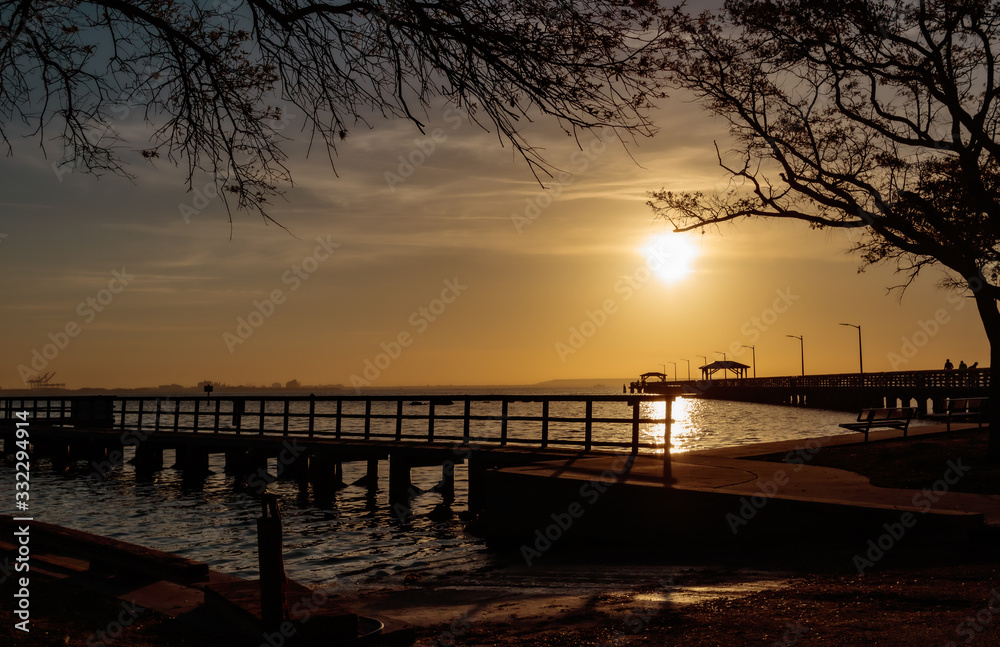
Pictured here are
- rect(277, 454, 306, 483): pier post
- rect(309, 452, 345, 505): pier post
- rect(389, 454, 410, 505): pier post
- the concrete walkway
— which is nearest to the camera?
the concrete walkway

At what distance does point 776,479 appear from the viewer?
11.0m

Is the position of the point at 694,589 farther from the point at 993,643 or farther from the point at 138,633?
the point at 138,633

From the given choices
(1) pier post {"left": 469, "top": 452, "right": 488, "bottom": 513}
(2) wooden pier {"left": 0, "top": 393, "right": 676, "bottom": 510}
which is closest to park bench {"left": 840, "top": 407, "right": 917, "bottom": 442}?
(2) wooden pier {"left": 0, "top": 393, "right": 676, "bottom": 510}

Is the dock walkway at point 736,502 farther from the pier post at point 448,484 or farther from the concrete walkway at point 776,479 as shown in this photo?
the pier post at point 448,484

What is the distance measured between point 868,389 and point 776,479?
64560 mm

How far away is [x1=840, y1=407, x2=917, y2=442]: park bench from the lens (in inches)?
699

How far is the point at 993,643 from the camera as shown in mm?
4602

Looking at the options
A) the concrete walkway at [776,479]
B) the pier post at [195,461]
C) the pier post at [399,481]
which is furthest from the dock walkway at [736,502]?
the pier post at [195,461]

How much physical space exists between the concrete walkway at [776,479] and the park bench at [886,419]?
7.83 ft

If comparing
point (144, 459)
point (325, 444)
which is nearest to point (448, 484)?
point (325, 444)

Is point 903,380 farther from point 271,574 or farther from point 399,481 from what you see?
point 271,574

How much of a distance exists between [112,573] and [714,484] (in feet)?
22.5

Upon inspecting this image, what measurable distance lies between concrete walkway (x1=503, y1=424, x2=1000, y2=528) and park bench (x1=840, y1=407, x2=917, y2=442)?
2.39 meters

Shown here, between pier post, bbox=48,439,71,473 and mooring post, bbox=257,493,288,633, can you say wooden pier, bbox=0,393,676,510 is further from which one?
A: mooring post, bbox=257,493,288,633
